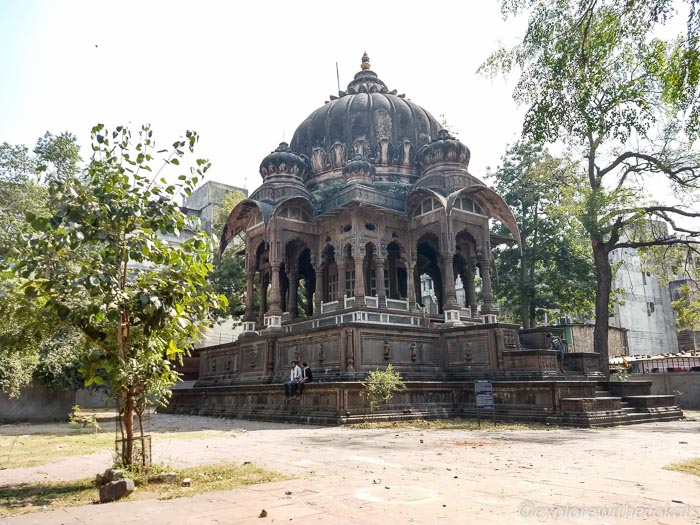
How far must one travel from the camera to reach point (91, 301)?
6047mm

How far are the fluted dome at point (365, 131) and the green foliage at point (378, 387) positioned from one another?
1354 cm

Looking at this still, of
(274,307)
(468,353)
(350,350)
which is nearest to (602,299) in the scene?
(468,353)

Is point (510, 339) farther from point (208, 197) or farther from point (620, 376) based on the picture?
point (208, 197)

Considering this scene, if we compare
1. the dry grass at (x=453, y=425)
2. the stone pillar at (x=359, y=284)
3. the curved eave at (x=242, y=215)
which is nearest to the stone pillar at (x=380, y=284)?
the stone pillar at (x=359, y=284)

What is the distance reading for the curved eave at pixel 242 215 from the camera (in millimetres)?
22312

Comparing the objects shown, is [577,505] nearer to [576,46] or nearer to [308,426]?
[576,46]

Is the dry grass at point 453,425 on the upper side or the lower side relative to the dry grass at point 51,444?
lower

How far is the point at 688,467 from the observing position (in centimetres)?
677

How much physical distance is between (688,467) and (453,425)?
769 cm

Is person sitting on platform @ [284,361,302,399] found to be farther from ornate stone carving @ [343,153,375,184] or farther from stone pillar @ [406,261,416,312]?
ornate stone carving @ [343,153,375,184]

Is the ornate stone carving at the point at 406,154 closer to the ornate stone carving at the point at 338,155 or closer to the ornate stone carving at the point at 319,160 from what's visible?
the ornate stone carving at the point at 338,155

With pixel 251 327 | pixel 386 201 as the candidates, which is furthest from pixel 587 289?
pixel 251 327

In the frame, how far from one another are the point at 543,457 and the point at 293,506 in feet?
15.0

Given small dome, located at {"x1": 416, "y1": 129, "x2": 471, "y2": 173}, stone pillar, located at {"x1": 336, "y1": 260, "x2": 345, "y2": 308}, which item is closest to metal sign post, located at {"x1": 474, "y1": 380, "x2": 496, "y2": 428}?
stone pillar, located at {"x1": 336, "y1": 260, "x2": 345, "y2": 308}
